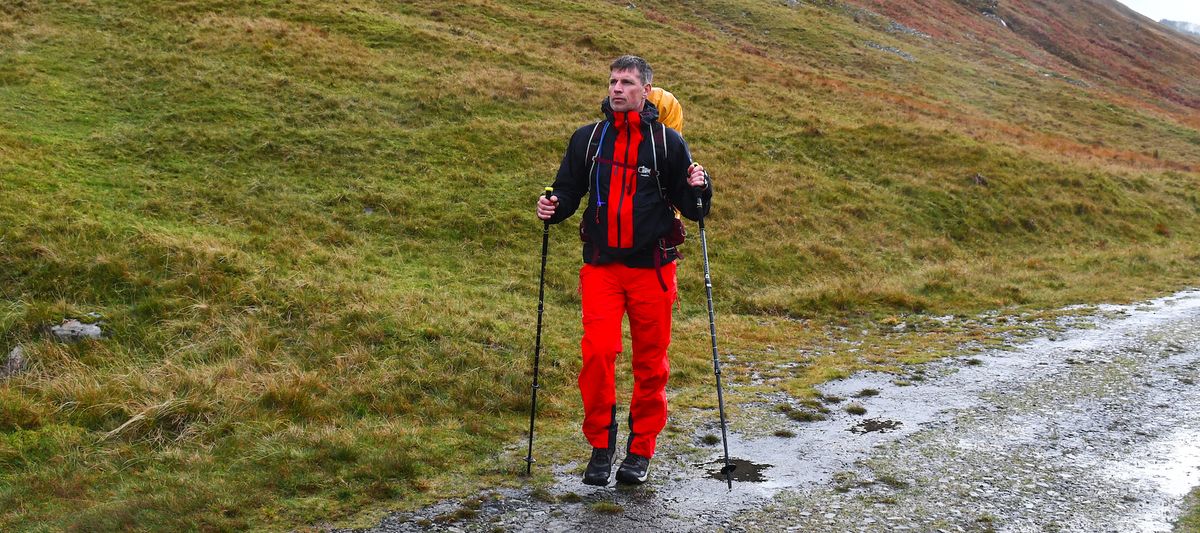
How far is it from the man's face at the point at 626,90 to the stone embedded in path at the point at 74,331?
268 inches

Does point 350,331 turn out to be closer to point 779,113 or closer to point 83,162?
point 83,162

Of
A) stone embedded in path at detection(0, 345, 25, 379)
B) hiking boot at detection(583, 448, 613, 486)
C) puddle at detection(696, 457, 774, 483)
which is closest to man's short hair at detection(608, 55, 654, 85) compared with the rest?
hiking boot at detection(583, 448, 613, 486)

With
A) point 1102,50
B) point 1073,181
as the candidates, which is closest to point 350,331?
point 1073,181

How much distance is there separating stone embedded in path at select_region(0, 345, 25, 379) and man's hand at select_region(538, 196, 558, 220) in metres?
5.98

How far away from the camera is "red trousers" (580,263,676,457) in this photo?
6.93 meters

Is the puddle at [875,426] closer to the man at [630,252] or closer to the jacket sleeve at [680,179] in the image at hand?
the man at [630,252]

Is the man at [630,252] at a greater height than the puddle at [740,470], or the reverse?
the man at [630,252]

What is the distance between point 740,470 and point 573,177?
287 centimetres

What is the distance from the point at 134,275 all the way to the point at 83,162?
21.9 ft

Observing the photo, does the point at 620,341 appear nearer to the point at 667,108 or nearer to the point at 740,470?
the point at 740,470

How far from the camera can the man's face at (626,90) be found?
6887 mm

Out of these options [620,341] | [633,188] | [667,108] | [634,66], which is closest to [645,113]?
[634,66]

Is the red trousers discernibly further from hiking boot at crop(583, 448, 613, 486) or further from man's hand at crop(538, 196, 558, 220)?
man's hand at crop(538, 196, 558, 220)

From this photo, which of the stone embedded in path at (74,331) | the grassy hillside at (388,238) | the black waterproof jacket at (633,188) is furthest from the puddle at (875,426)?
the stone embedded in path at (74,331)
